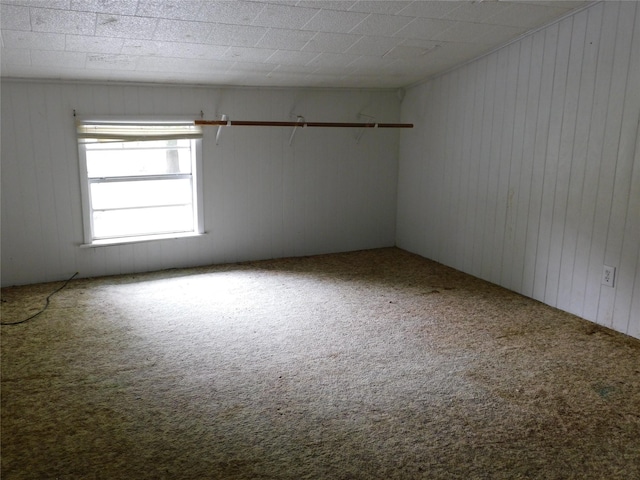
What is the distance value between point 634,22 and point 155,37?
119 inches

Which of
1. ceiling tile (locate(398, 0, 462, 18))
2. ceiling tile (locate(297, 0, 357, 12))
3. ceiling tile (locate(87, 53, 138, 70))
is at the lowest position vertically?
Answer: ceiling tile (locate(87, 53, 138, 70))

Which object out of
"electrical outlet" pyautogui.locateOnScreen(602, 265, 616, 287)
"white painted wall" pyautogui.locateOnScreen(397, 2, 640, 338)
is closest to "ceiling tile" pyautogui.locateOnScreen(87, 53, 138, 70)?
"white painted wall" pyautogui.locateOnScreen(397, 2, 640, 338)

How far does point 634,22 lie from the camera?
3021 millimetres

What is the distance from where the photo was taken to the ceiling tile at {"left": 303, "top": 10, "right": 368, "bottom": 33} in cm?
300

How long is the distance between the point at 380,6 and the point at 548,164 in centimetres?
181

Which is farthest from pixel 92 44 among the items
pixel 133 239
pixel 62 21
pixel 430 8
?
pixel 430 8

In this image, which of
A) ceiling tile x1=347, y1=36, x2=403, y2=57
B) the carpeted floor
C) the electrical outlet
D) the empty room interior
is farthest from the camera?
ceiling tile x1=347, y1=36, x2=403, y2=57

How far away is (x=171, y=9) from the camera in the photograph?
2.77 metres

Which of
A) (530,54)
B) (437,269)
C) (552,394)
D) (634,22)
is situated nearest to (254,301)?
(437,269)

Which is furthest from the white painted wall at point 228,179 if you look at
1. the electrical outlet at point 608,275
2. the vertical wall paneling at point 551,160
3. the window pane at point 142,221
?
the electrical outlet at point 608,275

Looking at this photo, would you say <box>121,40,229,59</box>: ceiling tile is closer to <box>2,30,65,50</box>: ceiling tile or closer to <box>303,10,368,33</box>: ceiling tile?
<box>2,30,65,50</box>: ceiling tile

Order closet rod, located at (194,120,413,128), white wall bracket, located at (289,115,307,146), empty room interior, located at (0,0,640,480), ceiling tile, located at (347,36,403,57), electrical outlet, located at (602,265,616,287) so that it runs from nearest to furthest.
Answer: empty room interior, located at (0,0,640,480) → electrical outlet, located at (602,265,616,287) → ceiling tile, located at (347,36,403,57) → closet rod, located at (194,120,413,128) → white wall bracket, located at (289,115,307,146)

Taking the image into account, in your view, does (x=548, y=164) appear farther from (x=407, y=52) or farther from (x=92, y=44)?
(x=92, y=44)

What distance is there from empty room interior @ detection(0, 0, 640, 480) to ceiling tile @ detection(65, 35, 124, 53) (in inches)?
1.7
